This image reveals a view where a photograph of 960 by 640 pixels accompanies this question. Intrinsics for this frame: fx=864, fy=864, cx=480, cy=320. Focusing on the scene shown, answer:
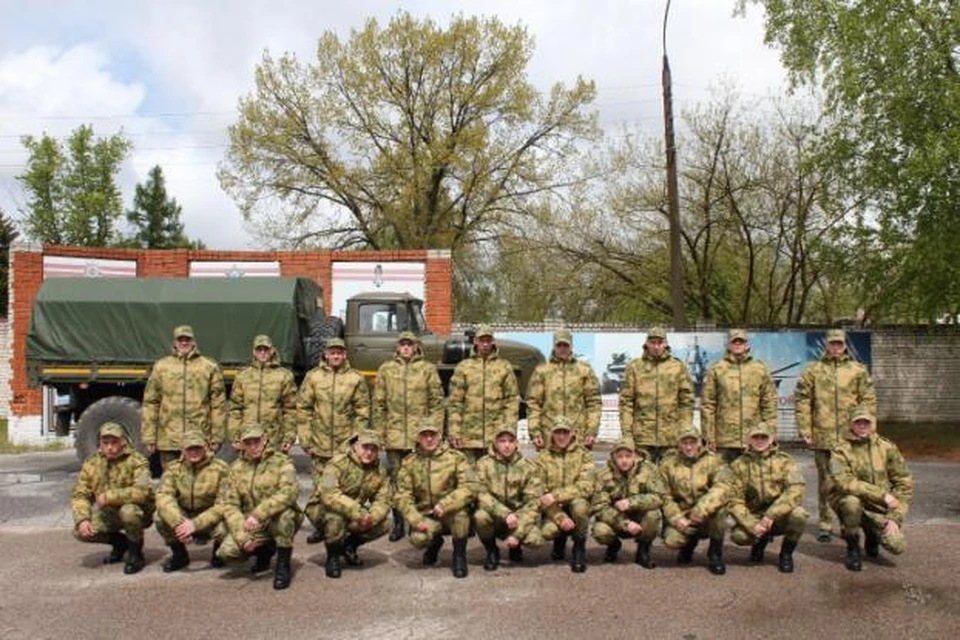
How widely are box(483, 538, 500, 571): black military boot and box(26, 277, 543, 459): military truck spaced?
4498 mm

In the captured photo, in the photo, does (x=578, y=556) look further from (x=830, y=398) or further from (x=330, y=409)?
(x=830, y=398)

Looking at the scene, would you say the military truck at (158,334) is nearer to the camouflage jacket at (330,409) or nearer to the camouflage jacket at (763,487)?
the camouflage jacket at (330,409)

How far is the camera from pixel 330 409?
24.3ft

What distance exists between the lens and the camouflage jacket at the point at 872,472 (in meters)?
6.27

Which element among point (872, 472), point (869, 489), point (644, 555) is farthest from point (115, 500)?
point (872, 472)

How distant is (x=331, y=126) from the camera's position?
27766 millimetres

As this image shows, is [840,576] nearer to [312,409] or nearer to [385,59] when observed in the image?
[312,409]

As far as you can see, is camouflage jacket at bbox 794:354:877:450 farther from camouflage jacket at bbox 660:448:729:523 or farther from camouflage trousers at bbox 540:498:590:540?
camouflage trousers at bbox 540:498:590:540

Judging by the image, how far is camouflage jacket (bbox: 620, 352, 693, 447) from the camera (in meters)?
7.36

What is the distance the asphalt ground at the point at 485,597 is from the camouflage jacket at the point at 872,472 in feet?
1.58

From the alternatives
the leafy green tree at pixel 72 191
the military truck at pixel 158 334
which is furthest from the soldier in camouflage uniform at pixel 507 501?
the leafy green tree at pixel 72 191

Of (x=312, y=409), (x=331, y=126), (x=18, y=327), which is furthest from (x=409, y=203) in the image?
(x=312, y=409)

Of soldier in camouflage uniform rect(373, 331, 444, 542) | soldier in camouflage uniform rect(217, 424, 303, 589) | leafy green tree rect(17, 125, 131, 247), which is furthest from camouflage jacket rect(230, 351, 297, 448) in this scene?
leafy green tree rect(17, 125, 131, 247)

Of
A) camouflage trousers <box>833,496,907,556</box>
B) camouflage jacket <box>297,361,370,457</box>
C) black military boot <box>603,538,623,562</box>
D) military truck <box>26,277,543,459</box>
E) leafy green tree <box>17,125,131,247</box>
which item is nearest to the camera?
camouflage trousers <box>833,496,907,556</box>
